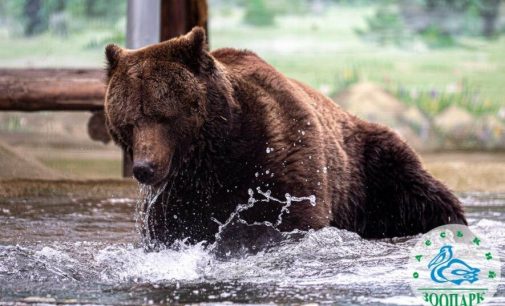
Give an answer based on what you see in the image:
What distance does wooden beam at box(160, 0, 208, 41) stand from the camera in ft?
33.9

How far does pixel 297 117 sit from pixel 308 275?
1191 mm

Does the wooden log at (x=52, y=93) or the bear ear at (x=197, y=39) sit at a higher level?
the bear ear at (x=197, y=39)

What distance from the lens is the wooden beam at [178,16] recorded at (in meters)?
10.3

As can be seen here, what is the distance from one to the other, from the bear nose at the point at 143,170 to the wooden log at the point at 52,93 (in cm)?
447

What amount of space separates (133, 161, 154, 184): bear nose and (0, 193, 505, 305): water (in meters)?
0.49

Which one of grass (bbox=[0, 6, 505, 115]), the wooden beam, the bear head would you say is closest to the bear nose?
the bear head

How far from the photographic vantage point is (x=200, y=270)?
19.3 feet

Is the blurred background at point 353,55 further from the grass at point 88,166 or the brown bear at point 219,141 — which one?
the brown bear at point 219,141

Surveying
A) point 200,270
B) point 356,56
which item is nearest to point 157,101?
point 200,270

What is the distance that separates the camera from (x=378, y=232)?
7426 mm

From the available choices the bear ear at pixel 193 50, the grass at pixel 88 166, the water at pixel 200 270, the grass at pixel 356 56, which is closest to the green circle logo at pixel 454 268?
the water at pixel 200 270

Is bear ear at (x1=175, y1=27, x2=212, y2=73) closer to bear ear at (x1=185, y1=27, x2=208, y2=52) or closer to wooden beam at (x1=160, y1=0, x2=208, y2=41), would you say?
bear ear at (x1=185, y1=27, x2=208, y2=52)

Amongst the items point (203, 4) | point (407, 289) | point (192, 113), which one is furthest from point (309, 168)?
point (203, 4)

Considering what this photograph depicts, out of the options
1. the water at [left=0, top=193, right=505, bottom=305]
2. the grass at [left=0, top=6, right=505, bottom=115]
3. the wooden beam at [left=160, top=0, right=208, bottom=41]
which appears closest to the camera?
the water at [left=0, top=193, right=505, bottom=305]
